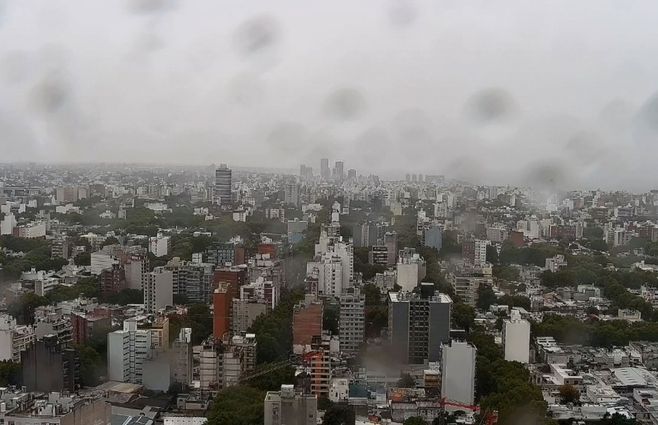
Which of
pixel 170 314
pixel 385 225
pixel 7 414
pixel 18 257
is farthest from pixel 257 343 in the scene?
pixel 385 225

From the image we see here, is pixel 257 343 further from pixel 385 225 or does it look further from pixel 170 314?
pixel 385 225

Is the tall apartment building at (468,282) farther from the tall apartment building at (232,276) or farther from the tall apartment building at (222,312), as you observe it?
the tall apartment building at (222,312)

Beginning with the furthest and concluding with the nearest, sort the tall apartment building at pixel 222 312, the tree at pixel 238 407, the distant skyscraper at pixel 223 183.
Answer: the distant skyscraper at pixel 223 183 < the tall apartment building at pixel 222 312 < the tree at pixel 238 407

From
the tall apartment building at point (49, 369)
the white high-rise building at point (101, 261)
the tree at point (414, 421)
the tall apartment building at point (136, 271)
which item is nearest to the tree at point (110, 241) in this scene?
the white high-rise building at point (101, 261)

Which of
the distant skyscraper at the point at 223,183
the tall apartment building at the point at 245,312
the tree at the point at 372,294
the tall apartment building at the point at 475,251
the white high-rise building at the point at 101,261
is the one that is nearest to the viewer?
the tall apartment building at the point at 245,312

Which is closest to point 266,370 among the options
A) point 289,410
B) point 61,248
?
A: point 289,410

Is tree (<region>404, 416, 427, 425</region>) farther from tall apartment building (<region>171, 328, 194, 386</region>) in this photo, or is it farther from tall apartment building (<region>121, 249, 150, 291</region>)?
tall apartment building (<region>121, 249, 150, 291</region>)
